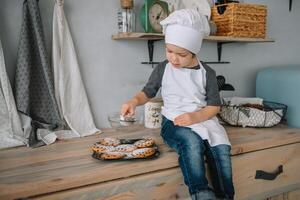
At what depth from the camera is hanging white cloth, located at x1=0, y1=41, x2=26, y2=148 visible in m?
1.19

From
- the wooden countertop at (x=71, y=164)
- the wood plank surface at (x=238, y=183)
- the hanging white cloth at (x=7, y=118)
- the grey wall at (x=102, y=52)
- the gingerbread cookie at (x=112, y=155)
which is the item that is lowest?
the wood plank surface at (x=238, y=183)

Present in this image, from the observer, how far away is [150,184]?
106cm

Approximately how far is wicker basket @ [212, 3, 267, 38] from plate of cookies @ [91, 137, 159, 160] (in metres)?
0.76

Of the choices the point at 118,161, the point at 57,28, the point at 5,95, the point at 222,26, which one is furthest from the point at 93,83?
the point at 222,26

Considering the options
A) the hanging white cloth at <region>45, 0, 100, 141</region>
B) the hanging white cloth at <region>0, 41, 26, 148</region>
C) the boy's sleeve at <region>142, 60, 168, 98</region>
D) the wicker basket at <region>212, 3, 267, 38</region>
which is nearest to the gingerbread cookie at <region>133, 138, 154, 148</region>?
the boy's sleeve at <region>142, 60, 168, 98</region>

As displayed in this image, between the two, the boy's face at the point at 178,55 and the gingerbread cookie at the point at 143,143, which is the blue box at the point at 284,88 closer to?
the boy's face at the point at 178,55

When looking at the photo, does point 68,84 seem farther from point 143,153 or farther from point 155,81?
point 143,153

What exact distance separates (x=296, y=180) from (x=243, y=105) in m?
0.41

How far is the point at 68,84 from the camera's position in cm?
136

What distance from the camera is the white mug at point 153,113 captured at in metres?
1.48

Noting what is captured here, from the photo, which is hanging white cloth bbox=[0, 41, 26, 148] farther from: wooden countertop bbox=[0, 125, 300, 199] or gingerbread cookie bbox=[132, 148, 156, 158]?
gingerbread cookie bbox=[132, 148, 156, 158]

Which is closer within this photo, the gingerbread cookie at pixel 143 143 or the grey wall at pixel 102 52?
A: the gingerbread cookie at pixel 143 143

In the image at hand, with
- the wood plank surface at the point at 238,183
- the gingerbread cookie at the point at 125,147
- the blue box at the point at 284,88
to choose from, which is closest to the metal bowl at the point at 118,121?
the gingerbread cookie at the point at 125,147

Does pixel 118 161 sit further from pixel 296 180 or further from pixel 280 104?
pixel 280 104
